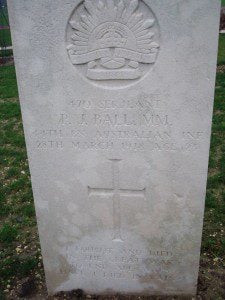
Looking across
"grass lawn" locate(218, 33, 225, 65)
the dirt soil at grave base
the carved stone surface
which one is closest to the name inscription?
the carved stone surface

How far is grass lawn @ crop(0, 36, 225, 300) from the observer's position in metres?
3.45

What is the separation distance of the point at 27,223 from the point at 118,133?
2097 mm

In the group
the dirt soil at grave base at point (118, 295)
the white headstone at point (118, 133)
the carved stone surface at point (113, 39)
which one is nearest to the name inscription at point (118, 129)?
the white headstone at point (118, 133)

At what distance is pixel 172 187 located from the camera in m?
2.75

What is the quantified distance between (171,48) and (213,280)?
2.26 meters

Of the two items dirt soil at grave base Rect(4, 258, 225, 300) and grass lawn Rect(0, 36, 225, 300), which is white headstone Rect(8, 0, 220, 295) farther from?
grass lawn Rect(0, 36, 225, 300)

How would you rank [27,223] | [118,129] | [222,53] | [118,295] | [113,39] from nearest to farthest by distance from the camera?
[113,39], [118,129], [118,295], [27,223], [222,53]

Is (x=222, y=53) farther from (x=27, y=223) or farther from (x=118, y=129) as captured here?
(x=118, y=129)

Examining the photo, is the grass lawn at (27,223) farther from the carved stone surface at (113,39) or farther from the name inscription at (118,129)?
the carved stone surface at (113,39)

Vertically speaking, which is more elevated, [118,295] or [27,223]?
[27,223]

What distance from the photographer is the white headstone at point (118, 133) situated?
225 cm

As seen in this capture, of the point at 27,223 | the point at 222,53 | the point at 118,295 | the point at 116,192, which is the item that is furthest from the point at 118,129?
the point at 222,53

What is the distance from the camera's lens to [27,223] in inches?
163

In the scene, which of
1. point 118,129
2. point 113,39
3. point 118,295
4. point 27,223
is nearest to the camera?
point 113,39
